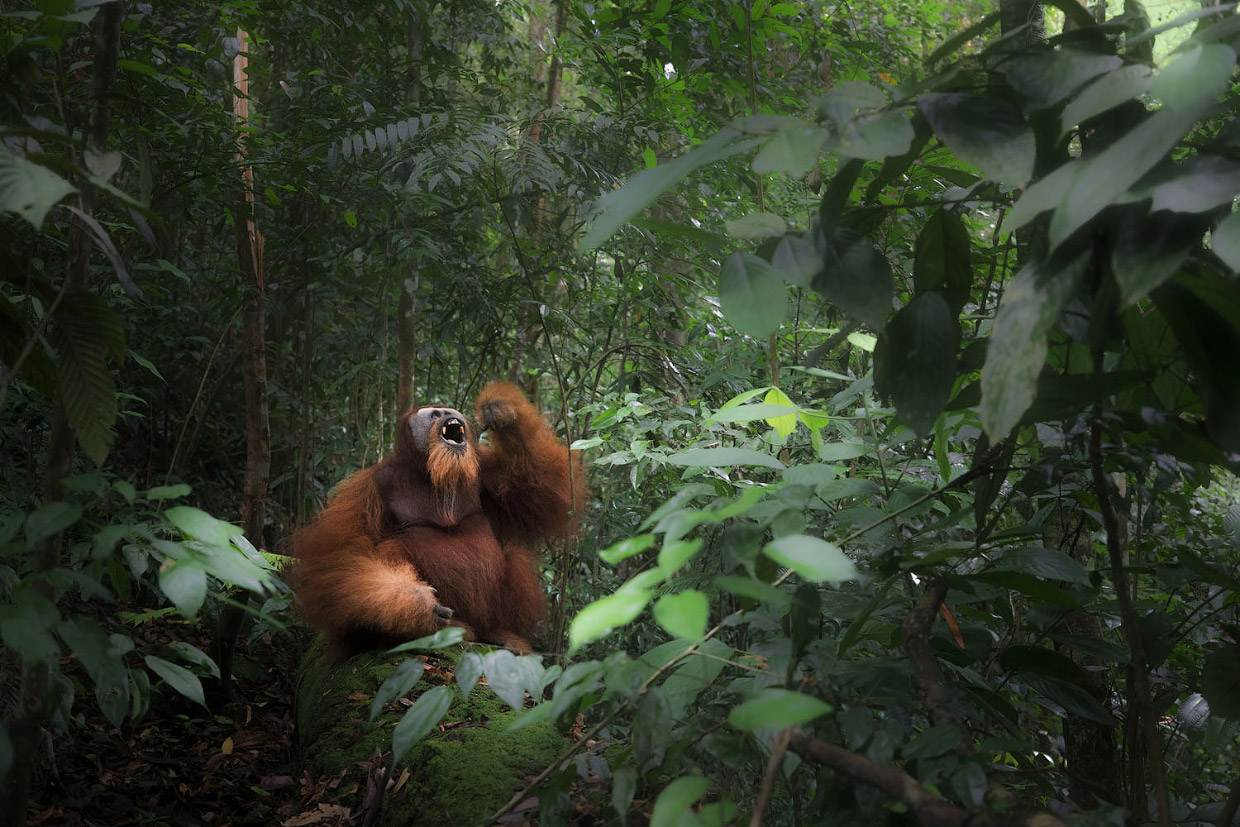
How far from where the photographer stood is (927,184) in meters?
2.33

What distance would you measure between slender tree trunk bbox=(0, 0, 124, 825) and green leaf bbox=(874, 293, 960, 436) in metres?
1.16

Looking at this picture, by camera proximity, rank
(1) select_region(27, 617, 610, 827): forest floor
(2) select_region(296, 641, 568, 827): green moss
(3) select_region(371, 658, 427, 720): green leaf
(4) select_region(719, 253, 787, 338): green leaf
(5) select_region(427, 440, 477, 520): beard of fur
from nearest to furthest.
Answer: (4) select_region(719, 253, 787, 338): green leaf → (3) select_region(371, 658, 427, 720): green leaf → (2) select_region(296, 641, 568, 827): green moss → (1) select_region(27, 617, 610, 827): forest floor → (5) select_region(427, 440, 477, 520): beard of fur

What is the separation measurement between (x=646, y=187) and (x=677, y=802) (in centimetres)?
64

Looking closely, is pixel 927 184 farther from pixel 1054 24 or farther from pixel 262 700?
pixel 262 700

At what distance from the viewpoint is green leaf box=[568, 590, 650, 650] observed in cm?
75

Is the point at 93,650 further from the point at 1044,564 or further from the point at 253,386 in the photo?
the point at 253,386

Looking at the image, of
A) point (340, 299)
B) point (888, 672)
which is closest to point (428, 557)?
point (888, 672)

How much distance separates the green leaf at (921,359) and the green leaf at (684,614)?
0.43 metres

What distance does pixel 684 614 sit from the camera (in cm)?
76

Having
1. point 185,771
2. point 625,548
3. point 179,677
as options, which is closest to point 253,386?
point 185,771

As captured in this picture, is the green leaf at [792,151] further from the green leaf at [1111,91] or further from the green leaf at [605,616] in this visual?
the green leaf at [605,616]

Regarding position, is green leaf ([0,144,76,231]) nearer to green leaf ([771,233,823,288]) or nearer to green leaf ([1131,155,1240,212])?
green leaf ([771,233,823,288])

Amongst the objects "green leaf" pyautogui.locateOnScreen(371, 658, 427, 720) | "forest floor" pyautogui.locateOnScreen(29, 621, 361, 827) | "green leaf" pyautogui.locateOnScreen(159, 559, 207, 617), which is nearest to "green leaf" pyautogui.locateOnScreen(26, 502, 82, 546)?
"green leaf" pyautogui.locateOnScreen(159, 559, 207, 617)

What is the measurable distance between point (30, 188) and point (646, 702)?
870 mm
